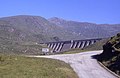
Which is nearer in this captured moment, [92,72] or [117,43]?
[92,72]

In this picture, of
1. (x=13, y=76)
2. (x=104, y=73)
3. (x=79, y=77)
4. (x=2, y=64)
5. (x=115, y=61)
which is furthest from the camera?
(x=115, y=61)

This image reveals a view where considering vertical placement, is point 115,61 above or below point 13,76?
below

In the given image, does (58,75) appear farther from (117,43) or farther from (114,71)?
(117,43)

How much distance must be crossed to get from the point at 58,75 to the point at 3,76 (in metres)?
8.46

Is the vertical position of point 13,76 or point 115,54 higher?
point 13,76

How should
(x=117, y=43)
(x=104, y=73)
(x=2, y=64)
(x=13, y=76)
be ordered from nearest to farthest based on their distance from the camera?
(x=13, y=76), (x=104, y=73), (x=2, y=64), (x=117, y=43)

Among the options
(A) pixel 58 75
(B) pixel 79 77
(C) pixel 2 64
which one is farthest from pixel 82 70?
(C) pixel 2 64

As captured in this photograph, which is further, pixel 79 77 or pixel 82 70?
pixel 82 70

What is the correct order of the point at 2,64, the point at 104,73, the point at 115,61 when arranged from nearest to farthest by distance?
the point at 104,73
the point at 2,64
the point at 115,61

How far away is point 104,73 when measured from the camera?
2094 inches

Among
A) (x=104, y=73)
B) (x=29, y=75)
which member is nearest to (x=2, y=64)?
(x=29, y=75)

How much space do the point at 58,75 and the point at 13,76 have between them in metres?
7.16

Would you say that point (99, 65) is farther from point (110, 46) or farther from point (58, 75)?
point (58, 75)

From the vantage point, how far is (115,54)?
6662 cm
